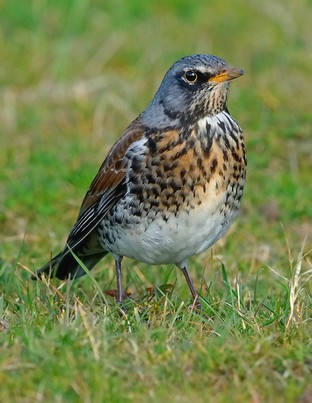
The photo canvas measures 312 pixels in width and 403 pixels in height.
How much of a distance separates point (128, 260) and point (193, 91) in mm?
1784

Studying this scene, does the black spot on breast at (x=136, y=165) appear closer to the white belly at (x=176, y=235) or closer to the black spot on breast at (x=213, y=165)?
the white belly at (x=176, y=235)

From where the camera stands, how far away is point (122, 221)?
584 cm

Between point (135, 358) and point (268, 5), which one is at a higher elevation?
point (268, 5)

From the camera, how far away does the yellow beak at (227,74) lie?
18.2 feet

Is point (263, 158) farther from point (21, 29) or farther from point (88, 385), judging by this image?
point (88, 385)

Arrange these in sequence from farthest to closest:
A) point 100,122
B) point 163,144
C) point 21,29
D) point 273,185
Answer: point 21,29
point 100,122
point 273,185
point 163,144

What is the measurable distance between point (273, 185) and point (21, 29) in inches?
161

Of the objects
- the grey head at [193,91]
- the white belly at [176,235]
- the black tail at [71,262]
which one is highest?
the grey head at [193,91]

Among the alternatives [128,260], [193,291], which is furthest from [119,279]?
[128,260]

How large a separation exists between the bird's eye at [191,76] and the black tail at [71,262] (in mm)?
1258

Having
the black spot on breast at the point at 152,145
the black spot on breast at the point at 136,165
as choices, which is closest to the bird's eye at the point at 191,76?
the black spot on breast at the point at 152,145

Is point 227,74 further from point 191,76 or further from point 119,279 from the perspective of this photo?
point 119,279

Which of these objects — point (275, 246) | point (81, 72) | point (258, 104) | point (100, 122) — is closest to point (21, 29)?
point (81, 72)

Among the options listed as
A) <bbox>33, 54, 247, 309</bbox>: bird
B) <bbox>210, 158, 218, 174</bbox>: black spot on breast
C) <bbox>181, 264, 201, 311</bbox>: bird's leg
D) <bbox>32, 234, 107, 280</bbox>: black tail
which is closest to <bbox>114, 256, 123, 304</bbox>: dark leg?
<bbox>33, 54, 247, 309</bbox>: bird
